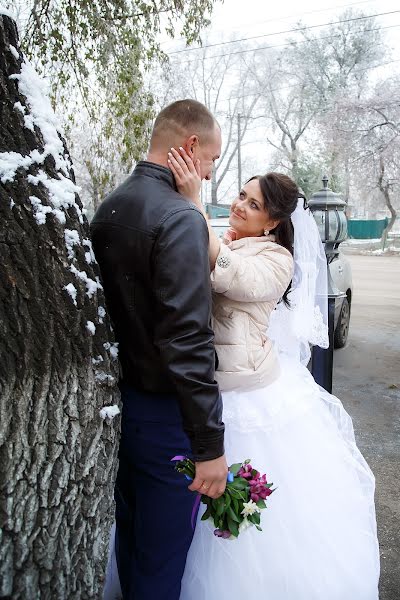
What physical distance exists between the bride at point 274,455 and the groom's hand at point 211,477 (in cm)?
49

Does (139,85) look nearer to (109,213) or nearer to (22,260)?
(109,213)

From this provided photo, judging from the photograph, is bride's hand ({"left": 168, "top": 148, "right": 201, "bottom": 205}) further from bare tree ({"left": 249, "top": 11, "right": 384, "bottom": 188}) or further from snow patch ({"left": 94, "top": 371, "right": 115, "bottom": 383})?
bare tree ({"left": 249, "top": 11, "right": 384, "bottom": 188})

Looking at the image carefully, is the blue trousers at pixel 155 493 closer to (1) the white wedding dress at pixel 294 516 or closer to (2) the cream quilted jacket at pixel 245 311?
(1) the white wedding dress at pixel 294 516

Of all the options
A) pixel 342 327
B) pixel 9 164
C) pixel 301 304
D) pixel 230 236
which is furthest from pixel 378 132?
pixel 9 164

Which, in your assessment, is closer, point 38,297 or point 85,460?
point 38,297

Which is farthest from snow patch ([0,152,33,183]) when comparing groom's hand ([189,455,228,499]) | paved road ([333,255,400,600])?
paved road ([333,255,400,600])

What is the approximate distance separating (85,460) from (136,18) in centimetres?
534

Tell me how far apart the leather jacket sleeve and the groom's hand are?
1.2 inches

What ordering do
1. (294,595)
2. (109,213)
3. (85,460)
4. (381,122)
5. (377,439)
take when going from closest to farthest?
(85,460) < (109,213) < (294,595) < (377,439) < (381,122)

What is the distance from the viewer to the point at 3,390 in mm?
1479

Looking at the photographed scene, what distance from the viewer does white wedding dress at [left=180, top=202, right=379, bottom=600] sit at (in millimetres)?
2143

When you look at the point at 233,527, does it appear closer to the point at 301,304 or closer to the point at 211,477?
the point at 211,477

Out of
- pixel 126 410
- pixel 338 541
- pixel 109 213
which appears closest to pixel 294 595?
pixel 338 541

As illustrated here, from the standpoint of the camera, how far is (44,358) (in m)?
1.53
